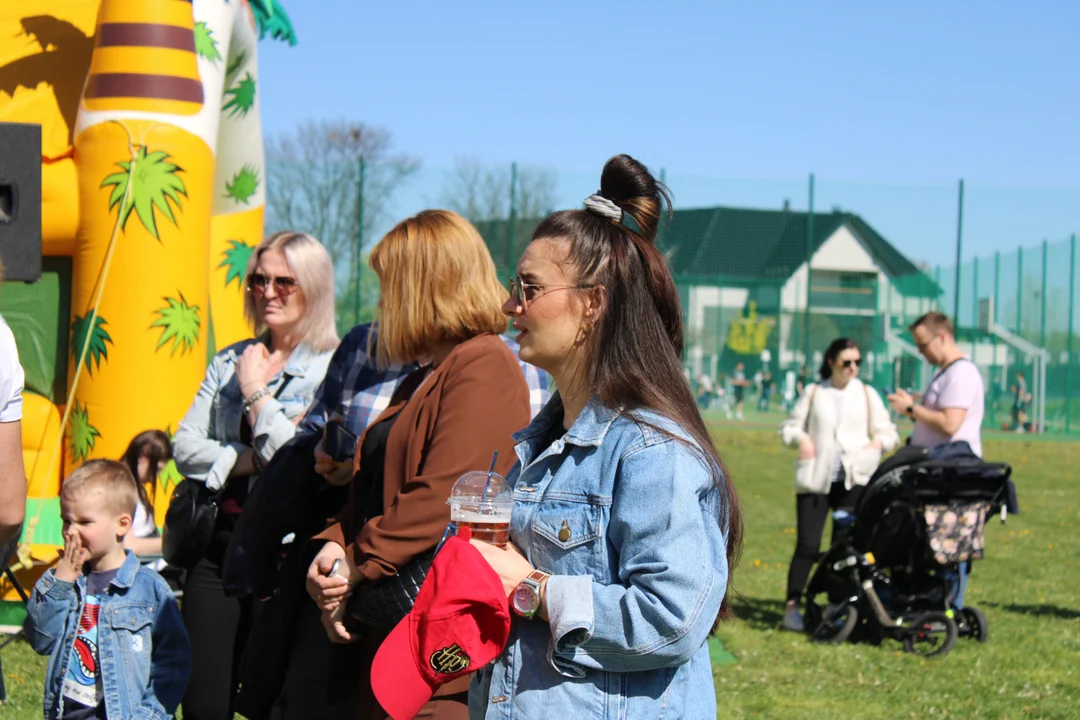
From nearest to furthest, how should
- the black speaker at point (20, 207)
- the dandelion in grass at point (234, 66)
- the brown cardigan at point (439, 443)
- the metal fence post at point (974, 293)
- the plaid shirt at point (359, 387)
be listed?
the brown cardigan at point (439, 443), the plaid shirt at point (359, 387), the black speaker at point (20, 207), the dandelion in grass at point (234, 66), the metal fence post at point (974, 293)

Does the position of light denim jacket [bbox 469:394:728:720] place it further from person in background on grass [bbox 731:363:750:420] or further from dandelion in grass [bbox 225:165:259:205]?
person in background on grass [bbox 731:363:750:420]

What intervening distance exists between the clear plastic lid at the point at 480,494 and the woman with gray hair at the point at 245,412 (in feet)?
5.97

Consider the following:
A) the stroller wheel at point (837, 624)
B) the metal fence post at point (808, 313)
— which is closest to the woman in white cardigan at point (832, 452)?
the stroller wheel at point (837, 624)

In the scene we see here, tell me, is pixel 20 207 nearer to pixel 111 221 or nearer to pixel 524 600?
pixel 524 600

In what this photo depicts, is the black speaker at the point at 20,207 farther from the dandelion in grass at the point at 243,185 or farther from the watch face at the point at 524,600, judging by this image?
the dandelion in grass at the point at 243,185

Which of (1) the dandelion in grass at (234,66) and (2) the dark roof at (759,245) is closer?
(1) the dandelion in grass at (234,66)

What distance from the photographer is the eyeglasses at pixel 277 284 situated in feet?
14.0

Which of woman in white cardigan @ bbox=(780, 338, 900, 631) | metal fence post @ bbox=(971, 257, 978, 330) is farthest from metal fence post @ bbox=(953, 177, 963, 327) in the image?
woman in white cardigan @ bbox=(780, 338, 900, 631)

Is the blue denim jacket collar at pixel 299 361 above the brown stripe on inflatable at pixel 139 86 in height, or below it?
below

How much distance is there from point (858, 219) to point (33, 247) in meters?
21.4

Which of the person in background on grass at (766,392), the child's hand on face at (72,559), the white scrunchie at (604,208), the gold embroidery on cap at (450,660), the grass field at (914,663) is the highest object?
the white scrunchie at (604,208)

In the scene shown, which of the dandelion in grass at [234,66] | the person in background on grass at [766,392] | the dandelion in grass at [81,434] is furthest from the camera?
the person in background on grass at [766,392]

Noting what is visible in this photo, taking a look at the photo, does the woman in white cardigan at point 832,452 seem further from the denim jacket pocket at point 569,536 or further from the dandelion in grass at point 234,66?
the denim jacket pocket at point 569,536

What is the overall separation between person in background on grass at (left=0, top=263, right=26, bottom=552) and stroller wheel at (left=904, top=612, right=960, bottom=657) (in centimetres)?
528
